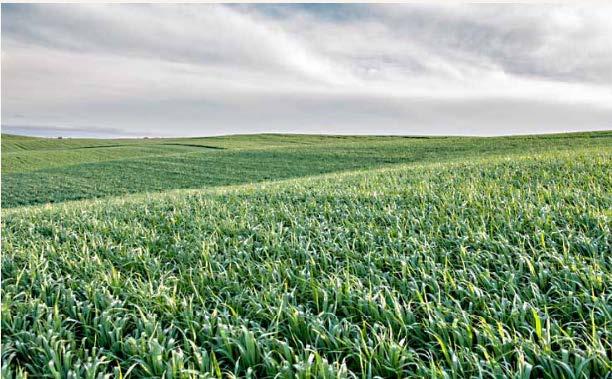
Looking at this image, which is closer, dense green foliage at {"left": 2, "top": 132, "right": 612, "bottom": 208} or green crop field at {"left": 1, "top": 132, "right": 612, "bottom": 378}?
green crop field at {"left": 1, "top": 132, "right": 612, "bottom": 378}

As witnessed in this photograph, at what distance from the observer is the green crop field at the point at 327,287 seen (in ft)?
8.88

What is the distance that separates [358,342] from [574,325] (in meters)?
1.79

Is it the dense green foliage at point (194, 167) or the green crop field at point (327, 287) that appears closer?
the green crop field at point (327, 287)

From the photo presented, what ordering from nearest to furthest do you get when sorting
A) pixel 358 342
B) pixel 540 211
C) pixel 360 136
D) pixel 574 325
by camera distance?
pixel 358 342 → pixel 574 325 → pixel 540 211 → pixel 360 136

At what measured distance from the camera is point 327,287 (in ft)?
12.2

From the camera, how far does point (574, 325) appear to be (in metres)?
3.00

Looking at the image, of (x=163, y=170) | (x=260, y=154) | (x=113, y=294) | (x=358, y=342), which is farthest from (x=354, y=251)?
(x=260, y=154)

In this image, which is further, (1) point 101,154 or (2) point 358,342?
(1) point 101,154

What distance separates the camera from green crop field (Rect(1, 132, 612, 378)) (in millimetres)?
2707

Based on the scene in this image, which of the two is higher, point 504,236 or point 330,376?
point 504,236

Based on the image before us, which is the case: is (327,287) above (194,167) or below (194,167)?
above

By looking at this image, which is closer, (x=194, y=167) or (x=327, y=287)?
(x=327, y=287)

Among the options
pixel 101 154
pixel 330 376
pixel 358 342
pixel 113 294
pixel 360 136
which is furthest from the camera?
pixel 360 136

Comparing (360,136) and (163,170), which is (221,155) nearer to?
(163,170)
